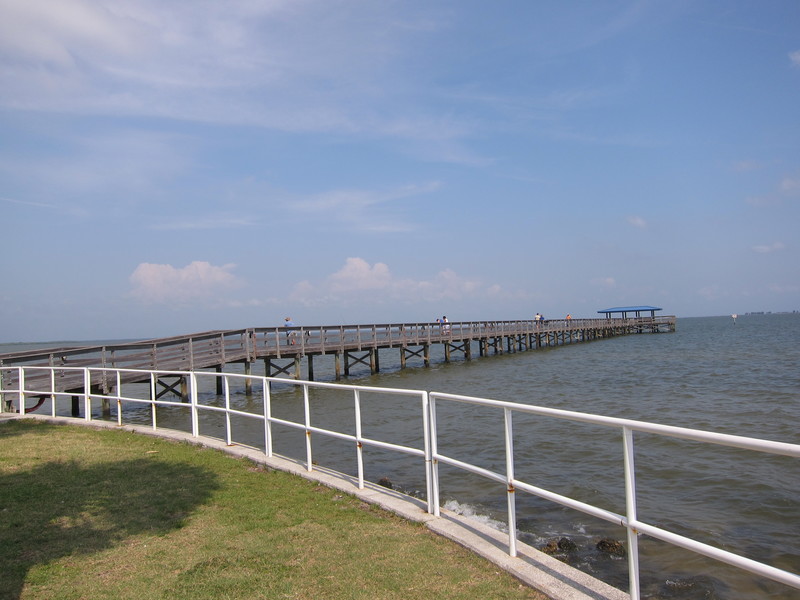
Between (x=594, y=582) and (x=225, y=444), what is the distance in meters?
5.94

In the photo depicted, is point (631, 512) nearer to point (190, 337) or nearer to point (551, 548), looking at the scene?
point (551, 548)

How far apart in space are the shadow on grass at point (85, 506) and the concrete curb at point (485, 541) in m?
1.21

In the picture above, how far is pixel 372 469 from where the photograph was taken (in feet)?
32.1

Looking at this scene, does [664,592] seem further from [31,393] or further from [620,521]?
[31,393]

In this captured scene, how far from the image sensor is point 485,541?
4570 mm

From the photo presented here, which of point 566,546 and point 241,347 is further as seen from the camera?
point 241,347

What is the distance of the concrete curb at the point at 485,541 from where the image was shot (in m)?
3.73

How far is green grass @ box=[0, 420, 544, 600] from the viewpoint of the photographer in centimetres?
386

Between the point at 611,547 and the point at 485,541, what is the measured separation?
2215 millimetres

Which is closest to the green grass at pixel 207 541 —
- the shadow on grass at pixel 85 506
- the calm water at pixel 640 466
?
the shadow on grass at pixel 85 506

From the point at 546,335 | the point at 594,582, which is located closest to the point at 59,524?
the point at 594,582

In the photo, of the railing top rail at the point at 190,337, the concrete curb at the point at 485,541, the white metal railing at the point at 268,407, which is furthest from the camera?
the railing top rail at the point at 190,337

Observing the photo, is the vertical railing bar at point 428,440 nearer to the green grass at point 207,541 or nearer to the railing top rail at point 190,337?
the green grass at point 207,541

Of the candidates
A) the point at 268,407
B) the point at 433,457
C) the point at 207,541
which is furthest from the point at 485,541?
the point at 268,407
